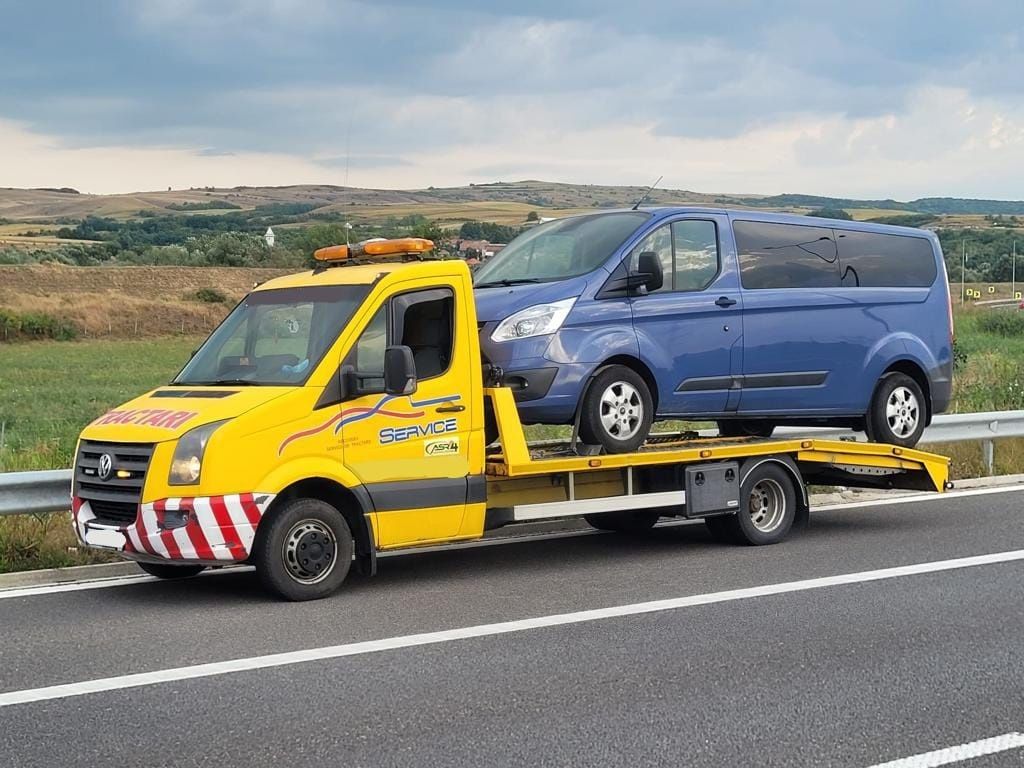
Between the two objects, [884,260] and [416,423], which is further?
[884,260]

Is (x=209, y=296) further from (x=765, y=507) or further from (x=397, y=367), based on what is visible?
(x=397, y=367)

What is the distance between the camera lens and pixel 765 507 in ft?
35.0

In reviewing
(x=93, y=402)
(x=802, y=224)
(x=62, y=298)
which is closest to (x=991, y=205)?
(x=62, y=298)

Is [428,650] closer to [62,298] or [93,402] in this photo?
[93,402]

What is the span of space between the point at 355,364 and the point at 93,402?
20559 millimetres

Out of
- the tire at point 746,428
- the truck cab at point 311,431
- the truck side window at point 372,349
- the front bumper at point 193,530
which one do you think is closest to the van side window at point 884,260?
the tire at point 746,428

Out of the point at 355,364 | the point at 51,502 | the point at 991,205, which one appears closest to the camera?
the point at 355,364

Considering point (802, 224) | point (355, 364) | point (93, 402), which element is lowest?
point (93, 402)

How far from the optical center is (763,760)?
509 cm

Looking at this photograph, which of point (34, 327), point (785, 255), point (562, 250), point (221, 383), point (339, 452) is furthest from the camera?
point (34, 327)

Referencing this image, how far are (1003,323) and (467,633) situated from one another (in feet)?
150

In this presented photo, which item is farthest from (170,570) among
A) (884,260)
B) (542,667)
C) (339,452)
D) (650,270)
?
(884,260)

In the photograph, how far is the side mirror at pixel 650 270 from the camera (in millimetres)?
9594

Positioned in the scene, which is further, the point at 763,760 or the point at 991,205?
the point at 991,205
